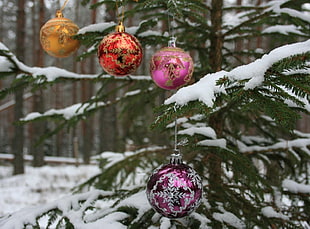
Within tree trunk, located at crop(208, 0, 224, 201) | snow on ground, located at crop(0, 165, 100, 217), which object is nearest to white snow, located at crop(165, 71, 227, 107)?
tree trunk, located at crop(208, 0, 224, 201)

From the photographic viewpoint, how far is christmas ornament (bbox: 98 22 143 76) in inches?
68.6

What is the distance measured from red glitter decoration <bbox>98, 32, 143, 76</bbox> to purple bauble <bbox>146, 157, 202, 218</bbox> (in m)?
0.69

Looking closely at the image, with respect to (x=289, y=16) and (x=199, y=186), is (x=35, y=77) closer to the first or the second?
(x=199, y=186)

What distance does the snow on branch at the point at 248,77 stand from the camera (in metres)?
1.07

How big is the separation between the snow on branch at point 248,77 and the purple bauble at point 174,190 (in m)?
0.47

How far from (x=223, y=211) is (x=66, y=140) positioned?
21114mm

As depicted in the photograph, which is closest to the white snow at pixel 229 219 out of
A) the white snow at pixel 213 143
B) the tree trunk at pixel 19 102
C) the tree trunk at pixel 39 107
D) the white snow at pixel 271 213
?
the white snow at pixel 271 213

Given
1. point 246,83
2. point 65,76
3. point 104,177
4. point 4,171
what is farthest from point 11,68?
point 4,171

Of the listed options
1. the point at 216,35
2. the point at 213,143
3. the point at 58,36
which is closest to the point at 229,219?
the point at 213,143

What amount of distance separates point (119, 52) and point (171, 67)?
0.33 m

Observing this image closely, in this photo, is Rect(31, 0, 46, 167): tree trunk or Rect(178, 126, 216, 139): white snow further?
Rect(31, 0, 46, 167): tree trunk

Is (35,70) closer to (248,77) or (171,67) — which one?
(171,67)

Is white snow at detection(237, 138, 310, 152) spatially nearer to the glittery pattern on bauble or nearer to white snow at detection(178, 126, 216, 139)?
white snow at detection(178, 126, 216, 139)

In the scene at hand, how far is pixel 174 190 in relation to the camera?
148cm
